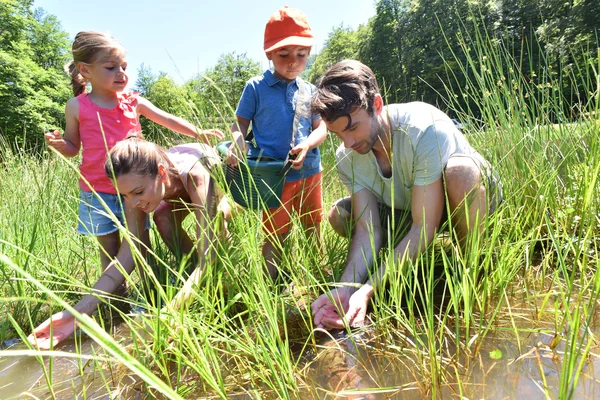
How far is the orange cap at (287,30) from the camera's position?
217cm

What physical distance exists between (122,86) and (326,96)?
4.12 ft

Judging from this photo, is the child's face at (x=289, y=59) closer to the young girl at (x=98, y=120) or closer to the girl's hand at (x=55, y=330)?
the young girl at (x=98, y=120)

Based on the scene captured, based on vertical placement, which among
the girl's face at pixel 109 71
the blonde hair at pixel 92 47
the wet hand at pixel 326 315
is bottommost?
the wet hand at pixel 326 315

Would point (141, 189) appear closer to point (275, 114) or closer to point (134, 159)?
point (134, 159)

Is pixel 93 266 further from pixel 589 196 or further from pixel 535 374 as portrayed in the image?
pixel 589 196

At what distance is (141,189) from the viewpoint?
5.64ft

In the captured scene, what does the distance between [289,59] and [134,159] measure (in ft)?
3.29

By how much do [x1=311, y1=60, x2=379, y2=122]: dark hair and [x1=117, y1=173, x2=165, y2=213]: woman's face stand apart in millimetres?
756

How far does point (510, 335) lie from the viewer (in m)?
1.27

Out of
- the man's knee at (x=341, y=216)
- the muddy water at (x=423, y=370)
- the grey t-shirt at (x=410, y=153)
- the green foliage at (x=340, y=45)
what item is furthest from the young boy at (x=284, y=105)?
the green foliage at (x=340, y=45)

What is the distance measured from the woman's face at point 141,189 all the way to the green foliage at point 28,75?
16.4 m

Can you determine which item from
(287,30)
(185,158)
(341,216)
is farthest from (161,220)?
Result: (287,30)

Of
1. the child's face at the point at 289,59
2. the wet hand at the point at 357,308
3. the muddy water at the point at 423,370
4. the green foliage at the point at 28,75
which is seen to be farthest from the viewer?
the green foliage at the point at 28,75

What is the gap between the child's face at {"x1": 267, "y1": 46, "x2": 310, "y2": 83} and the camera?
2199 millimetres
